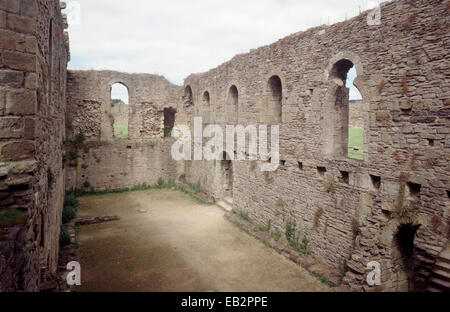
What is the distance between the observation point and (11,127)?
3.59 metres

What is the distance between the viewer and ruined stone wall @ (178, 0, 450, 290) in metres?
5.79

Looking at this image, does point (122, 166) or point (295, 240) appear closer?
point (295, 240)

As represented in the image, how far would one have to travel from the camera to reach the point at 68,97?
16.3m

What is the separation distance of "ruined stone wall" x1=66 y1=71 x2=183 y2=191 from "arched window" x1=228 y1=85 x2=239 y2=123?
6105mm

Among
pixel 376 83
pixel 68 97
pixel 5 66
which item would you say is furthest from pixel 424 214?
pixel 68 97

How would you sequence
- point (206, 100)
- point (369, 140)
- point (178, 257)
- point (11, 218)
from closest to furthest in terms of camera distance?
point (11, 218) → point (369, 140) → point (178, 257) → point (206, 100)

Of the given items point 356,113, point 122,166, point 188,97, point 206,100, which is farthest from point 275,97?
point 356,113

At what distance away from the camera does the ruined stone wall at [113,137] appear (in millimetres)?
16391

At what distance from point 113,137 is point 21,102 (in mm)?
14267

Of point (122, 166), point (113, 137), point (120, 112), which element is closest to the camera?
point (122, 166)

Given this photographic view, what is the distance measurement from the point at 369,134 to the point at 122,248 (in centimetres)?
751

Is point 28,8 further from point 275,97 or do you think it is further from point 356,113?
point 356,113
